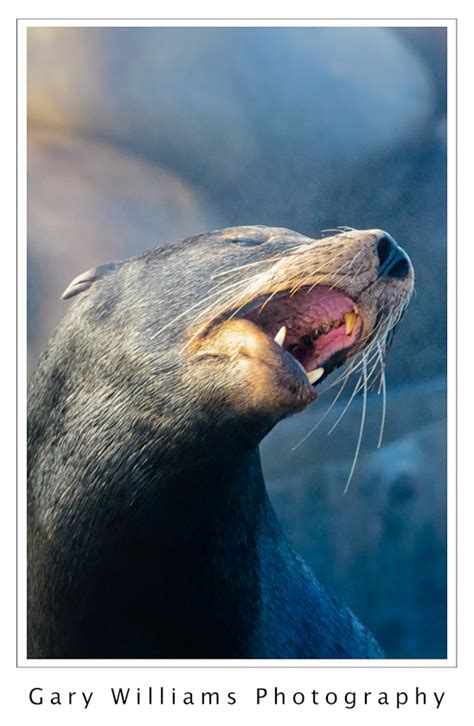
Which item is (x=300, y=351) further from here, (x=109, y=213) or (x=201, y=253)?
(x=109, y=213)

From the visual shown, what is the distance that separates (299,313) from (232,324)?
0.28m

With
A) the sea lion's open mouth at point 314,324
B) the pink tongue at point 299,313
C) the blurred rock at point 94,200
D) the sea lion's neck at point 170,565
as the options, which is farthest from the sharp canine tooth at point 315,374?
the blurred rock at point 94,200

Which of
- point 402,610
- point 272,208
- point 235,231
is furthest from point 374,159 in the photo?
point 402,610

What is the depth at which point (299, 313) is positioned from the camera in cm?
258

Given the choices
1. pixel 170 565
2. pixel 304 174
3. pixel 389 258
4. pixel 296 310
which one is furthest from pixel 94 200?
pixel 170 565

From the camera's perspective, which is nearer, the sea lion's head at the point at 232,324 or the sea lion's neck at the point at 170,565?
the sea lion's head at the point at 232,324

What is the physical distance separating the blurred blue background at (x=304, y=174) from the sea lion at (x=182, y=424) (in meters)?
0.51

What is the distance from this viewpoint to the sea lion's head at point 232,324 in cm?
233

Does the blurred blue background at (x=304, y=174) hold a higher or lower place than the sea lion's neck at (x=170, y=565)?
higher

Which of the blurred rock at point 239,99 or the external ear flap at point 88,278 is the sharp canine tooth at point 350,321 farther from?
the blurred rock at point 239,99

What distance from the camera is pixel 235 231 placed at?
8.86 feet

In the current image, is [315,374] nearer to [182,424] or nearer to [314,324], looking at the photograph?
[314,324]

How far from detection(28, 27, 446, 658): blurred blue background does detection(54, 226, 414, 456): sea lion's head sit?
1.82ft

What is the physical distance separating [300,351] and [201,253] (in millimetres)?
423
